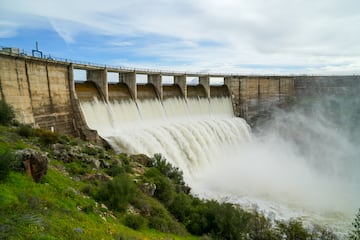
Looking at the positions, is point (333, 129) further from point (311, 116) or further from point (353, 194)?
point (353, 194)

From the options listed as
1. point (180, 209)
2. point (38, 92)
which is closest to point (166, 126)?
point (38, 92)

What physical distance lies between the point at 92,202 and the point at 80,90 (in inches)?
553

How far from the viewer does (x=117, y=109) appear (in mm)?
23719

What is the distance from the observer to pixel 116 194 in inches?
420

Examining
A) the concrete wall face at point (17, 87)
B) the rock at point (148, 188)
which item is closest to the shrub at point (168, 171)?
the rock at point (148, 188)

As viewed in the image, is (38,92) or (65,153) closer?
(65,153)

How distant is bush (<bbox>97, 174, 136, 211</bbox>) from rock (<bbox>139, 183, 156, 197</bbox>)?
2.17m

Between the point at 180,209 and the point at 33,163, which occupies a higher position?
the point at 33,163

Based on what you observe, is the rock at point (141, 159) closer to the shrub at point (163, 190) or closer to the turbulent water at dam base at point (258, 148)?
the turbulent water at dam base at point (258, 148)

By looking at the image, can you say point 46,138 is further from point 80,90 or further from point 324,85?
point 324,85

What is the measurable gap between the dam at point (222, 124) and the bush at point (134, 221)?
9797 millimetres

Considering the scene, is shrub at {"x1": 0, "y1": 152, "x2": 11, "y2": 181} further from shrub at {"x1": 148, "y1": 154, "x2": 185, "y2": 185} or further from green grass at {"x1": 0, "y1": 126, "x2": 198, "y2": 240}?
shrub at {"x1": 148, "y1": 154, "x2": 185, "y2": 185}

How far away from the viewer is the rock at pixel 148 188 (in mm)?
13339


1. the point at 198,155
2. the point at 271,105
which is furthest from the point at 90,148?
the point at 271,105
